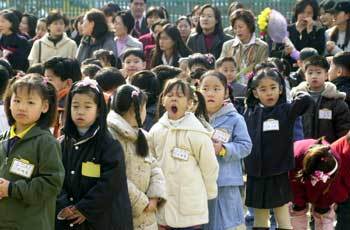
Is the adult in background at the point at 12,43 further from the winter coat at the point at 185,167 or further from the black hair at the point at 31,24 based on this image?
the winter coat at the point at 185,167

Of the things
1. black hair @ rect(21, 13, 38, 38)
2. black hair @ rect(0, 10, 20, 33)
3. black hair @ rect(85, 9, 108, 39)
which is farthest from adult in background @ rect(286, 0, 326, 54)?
black hair @ rect(21, 13, 38, 38)

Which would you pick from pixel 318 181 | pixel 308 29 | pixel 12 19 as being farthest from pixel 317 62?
pixel 12 19

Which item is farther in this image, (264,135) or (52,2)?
(52,2)

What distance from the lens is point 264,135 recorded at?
278 inches

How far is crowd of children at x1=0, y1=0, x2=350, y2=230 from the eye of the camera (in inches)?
204

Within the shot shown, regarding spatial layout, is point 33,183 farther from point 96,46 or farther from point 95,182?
point 96,46

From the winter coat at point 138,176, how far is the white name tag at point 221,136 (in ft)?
3.17

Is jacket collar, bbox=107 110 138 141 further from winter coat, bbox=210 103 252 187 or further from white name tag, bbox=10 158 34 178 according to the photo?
winter coat, bbox=210 103 252 187

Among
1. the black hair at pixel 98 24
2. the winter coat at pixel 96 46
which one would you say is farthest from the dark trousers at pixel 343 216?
the black hair at pixel 98 24

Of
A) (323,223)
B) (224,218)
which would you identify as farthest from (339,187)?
(224,218)

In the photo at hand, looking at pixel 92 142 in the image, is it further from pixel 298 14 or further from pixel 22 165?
pixel 298 14

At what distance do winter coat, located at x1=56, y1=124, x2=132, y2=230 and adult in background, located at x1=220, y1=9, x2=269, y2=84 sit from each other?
171 inches

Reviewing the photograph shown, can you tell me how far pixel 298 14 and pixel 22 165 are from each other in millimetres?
6736

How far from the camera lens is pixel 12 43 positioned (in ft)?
35.9
